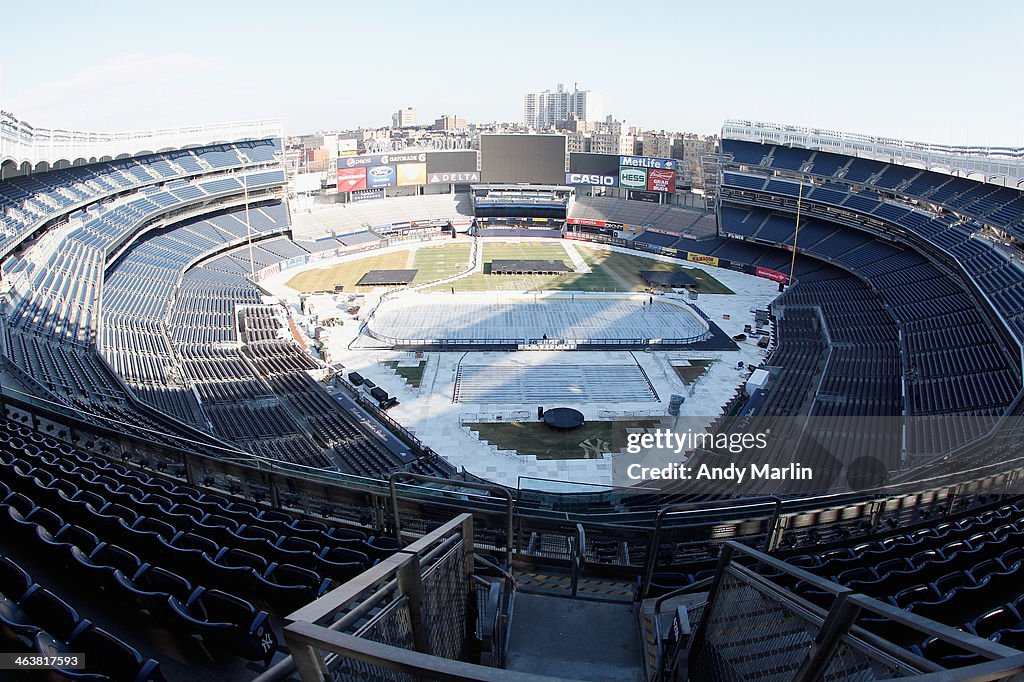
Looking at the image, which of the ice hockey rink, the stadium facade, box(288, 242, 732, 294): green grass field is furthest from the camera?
box(288, 242, 732, 294): green grass field

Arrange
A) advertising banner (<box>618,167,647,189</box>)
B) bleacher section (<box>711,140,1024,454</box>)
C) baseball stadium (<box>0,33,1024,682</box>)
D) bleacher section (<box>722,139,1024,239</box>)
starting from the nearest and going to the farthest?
1. baseball stadium (<box>0,33,1024,682</box>)
2. bleacher section (<box>711,140,1024,454</box>)
3. bleacher section (<box>722,139,1024,239</box>)
4. advertising banner (<box>618,167,647,189</box>)

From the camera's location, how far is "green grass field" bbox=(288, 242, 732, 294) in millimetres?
58812

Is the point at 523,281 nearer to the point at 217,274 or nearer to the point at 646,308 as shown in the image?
the point at 646,308

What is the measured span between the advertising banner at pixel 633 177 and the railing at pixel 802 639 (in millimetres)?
81917

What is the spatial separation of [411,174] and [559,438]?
67.5 metres

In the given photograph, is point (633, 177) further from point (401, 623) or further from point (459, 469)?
point (401, 623)

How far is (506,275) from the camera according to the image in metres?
62.9

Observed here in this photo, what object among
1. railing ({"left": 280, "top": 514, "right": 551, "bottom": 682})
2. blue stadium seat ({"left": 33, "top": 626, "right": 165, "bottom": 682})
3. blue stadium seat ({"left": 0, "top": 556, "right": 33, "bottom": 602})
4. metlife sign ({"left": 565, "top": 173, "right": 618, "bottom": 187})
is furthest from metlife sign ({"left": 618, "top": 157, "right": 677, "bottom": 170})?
blue stadium seat ({"left": 33, "top": 626, "right": 165, "bottom": 682})

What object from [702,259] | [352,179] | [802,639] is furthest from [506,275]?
[802,639]

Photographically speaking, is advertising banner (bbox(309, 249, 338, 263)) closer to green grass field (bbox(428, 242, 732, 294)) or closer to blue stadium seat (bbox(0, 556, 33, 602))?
green grass field (bbox(428, 242, 732, 294))

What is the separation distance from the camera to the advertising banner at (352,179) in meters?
84.9

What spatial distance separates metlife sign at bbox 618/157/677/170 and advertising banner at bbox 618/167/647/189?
63 centimetres

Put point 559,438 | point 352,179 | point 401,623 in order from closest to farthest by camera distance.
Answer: point 401,623 → point 559,438 → point 352,179
